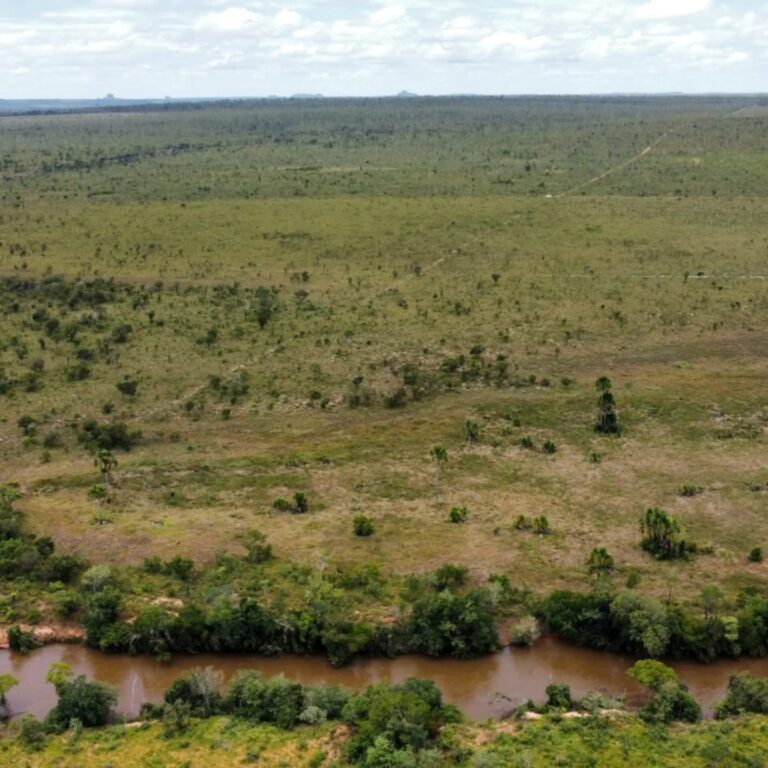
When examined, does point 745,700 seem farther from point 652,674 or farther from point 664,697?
point 652,674

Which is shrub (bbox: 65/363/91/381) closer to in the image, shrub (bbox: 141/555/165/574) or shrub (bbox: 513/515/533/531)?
shrub (bbox: 141/555/165/574)

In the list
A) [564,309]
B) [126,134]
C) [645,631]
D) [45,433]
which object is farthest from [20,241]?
[126,134]

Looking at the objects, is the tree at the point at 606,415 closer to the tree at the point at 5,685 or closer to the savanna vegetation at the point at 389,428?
the savanna vegetation at the point at 389,428

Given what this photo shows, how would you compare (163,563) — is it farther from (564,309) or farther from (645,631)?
(564,309)

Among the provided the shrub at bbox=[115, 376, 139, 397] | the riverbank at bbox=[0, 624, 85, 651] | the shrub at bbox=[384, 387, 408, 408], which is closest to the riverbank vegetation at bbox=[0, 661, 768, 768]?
the riverbank at bbox=[0, 624, 85, 651]

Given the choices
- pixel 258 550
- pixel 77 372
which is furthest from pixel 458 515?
pixel 77 372
